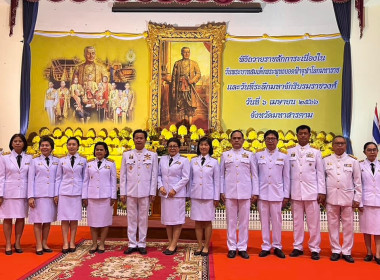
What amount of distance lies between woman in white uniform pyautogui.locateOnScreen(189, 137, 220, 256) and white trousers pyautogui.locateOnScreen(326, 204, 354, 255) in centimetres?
133

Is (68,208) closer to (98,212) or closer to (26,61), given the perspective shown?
(98,212)

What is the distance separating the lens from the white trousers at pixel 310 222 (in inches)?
179

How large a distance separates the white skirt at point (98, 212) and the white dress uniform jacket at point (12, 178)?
808mm

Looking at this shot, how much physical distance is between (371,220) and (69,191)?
3491 mm

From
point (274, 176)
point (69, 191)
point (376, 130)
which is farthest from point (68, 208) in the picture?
point (376, 130)

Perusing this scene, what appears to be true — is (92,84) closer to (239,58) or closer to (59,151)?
(59,151)

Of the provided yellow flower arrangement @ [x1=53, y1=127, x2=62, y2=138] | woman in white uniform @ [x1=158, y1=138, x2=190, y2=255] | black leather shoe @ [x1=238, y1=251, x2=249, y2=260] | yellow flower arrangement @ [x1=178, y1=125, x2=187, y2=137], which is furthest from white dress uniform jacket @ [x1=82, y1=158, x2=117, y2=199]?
yellow flower arrangement @ [x1=53, y1=127, x2=62, y2=138]

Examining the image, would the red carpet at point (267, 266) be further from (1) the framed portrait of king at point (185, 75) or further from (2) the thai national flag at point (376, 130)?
(1) the framed portrait of king at point (185, 75)

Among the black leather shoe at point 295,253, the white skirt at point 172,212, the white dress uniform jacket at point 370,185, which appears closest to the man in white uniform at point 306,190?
the black leather shoe at point 295,253

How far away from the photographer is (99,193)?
4.70 m

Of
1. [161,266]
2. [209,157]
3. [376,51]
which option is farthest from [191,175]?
[376,51]

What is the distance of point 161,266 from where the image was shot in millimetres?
4117

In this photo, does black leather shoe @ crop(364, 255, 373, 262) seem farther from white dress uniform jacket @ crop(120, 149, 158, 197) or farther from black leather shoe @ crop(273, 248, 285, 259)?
white dress uniform jacket @ crop(120, 149, 158, 197)

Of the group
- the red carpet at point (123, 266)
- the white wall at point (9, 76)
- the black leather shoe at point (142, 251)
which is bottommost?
the red carpet at point (123, 266)
